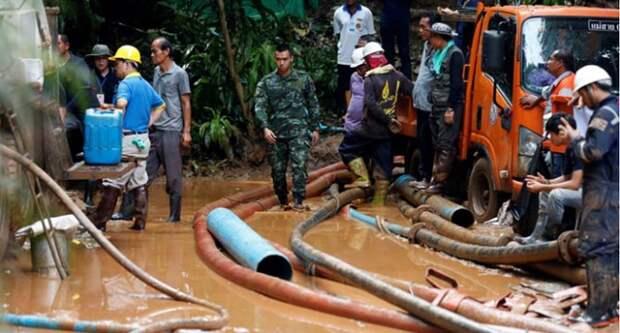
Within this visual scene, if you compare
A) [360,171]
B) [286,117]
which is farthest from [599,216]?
[360,171]

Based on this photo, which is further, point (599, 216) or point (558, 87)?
point (558, 87)

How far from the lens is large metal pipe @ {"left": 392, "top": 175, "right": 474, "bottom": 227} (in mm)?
10680

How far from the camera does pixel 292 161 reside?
12039mm

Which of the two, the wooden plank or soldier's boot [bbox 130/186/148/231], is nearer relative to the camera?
the wooden plank

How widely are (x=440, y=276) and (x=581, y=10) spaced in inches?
168

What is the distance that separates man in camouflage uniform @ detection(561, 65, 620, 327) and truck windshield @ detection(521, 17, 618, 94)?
142 inches

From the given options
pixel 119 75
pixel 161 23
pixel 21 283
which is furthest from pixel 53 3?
pixel 161 23

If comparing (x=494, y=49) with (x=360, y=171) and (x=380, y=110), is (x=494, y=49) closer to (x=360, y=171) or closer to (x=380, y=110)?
(x=380, y=110)

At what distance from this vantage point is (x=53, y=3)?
33.1ft

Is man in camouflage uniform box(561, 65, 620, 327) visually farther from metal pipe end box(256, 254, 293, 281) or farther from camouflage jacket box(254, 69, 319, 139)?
camouflage jacket box(254, 69, 319, 139)

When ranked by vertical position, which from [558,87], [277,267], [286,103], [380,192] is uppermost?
[558,87]

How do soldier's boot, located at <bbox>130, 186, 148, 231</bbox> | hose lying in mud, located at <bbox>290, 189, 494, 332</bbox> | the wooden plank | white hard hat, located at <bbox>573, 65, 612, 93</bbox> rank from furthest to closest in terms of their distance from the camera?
soldier's boot, located at <bbox>130, 186, 148, 231</bbox> → the wooden plank → white hard hat, located at <bbox>573, 65, 612, 93</bbox> → hose lying in mud, located at <bbox>290, 189, 494, 332</bbox>

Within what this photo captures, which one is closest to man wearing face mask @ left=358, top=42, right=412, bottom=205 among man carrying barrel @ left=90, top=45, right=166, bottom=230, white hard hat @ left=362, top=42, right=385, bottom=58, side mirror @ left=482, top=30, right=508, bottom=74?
white hard hat @ left=362, top=42, right=385, bottom=58

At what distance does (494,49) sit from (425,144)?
2.43 meters
